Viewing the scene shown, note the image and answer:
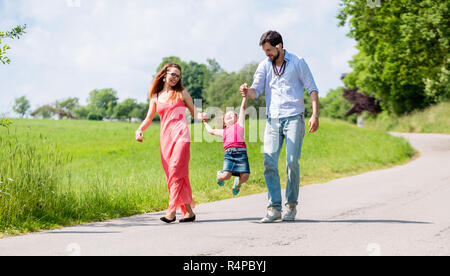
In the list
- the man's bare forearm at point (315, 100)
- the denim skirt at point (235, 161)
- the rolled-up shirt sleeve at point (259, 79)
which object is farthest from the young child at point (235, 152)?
the man's bare forearm at point (315, 100)

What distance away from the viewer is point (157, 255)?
15.8 ft

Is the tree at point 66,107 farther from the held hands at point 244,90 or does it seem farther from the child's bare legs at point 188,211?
the held hands at point 244,90

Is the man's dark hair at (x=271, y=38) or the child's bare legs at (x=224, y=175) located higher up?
the man's dark hair at (x=271, y=38)

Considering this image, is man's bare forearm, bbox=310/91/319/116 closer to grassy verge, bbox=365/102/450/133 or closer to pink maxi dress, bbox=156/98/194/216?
pink maxi dress, bbox=156/98/194/216

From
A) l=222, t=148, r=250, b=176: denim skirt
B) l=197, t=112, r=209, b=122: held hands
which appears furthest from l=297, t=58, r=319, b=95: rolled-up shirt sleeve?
l=197, t=112, r=209, b=122: held hands

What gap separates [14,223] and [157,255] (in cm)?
258

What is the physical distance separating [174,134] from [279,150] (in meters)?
1.40

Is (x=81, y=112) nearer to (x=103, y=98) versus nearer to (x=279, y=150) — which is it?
(x=103, y=98)

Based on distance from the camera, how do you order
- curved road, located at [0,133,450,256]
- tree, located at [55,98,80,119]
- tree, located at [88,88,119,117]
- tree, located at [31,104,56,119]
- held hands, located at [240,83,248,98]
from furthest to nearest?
tree, located at [55,98,80,119] < tree, located at [31,104,56,119] < tree, located at [88,88,119,117] < held hands, located at [240,83,248,98] < curved road, located at [0,133,450,256]

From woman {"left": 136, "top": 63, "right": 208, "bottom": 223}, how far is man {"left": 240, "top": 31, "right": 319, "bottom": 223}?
0.96 meters

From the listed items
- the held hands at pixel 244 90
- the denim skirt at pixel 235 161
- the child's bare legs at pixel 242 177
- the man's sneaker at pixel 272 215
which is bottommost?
the man's sneaker at pixel 272 215

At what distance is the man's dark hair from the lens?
21.5 ft

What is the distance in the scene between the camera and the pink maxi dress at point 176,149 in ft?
22.4

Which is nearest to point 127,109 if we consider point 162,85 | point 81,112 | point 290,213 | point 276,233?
point 81,112
